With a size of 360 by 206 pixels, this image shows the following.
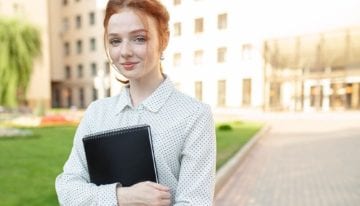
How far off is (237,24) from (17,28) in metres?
18.5

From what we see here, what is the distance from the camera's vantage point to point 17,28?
2430cm

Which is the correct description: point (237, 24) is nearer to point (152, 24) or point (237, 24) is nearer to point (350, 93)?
point (350, 93)

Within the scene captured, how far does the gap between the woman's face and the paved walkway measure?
4.14m

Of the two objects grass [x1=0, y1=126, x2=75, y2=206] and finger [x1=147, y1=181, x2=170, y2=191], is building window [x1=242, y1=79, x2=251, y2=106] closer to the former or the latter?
grass [x1=0, y1=126, x2=75, y2=206]

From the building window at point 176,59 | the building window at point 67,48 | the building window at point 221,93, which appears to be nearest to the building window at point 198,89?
the building window at point 221,93

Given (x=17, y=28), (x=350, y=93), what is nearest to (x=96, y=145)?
(x=17, y=28)

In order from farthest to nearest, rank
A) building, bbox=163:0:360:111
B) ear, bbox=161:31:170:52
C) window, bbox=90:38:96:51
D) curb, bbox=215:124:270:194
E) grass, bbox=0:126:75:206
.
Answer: window, bbox=90:38:96:51
building, bbox=163:0:360:111
curb, bbox=215:124:270:194
grass, bbox=0:126:75:206
ear, bbox=161:31:170:52

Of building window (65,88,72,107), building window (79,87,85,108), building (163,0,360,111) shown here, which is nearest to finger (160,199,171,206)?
building (163,0,360,111)

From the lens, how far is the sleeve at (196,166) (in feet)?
4.04

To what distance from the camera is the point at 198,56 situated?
115 feet

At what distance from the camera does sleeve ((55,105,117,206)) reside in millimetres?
1243

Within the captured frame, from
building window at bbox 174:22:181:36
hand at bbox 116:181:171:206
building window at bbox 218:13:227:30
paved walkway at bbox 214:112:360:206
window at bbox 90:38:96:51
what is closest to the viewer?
hand at bbox 116:181:171:206

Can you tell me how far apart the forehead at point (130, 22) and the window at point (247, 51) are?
31437mm

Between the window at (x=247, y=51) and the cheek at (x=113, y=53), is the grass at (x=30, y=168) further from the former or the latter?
the window at (x=247, y=51)
